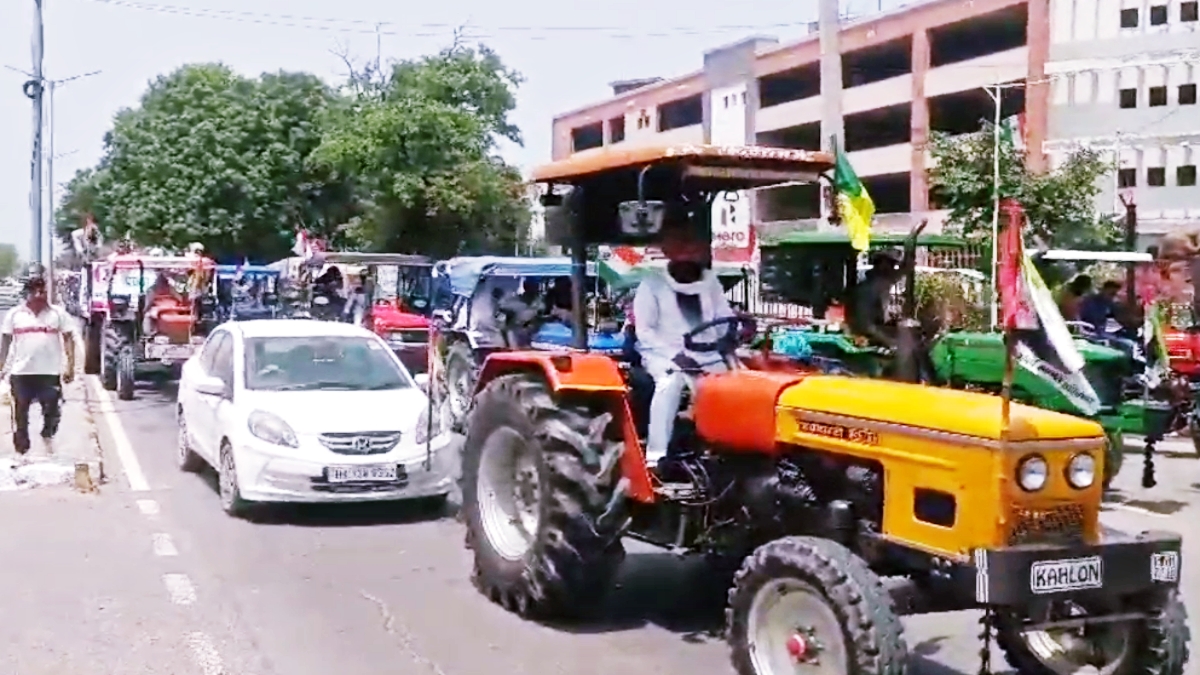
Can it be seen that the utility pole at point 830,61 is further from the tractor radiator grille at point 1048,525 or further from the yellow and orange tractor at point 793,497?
the tractor radiator grille at point 1048,525

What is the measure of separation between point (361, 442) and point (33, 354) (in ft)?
12.8

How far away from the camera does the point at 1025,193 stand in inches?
1094

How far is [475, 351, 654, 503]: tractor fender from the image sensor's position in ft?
23.8

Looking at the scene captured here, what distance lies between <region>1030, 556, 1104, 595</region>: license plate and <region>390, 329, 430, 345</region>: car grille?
667 inches

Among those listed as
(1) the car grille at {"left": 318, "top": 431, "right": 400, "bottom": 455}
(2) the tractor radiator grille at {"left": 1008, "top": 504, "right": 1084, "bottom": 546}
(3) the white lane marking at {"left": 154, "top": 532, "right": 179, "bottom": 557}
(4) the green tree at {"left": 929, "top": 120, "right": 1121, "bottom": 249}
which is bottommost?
(3) the white lane marking at {"left": 154, "top": 532, "right": 179, "bottom": 557}

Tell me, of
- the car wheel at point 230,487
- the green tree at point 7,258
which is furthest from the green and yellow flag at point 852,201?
the green tree at point 7,258

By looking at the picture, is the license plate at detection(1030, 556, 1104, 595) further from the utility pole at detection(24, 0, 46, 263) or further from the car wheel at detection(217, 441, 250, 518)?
the utility pole at detection(24, 0, 46, 263)

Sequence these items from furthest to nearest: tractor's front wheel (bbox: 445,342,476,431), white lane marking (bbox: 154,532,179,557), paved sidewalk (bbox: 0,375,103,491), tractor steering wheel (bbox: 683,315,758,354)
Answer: tractor's front wheel (bbox: 445,342,476,431) → paved sidewalk (bbox: 0,375,103,491) → white lane marking (bbox: 154,532,179,557) → tractor steering wheel (bbox: 683,315,758,354)

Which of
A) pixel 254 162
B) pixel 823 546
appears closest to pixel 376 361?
pixel 823 546

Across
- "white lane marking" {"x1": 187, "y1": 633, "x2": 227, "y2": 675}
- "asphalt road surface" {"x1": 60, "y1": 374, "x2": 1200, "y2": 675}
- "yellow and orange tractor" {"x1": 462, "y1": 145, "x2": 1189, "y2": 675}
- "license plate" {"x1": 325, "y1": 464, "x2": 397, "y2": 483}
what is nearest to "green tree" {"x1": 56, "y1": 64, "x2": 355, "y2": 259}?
"license plate" {"x1": 325, "y1": 464, "x2": 397, "y2": 483}

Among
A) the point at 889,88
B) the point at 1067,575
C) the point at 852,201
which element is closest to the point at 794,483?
the point at 1067,575

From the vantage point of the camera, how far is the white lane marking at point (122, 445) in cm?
1262

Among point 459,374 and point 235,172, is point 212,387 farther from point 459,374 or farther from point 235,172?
point 235,172

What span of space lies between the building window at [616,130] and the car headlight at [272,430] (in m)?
54.1
